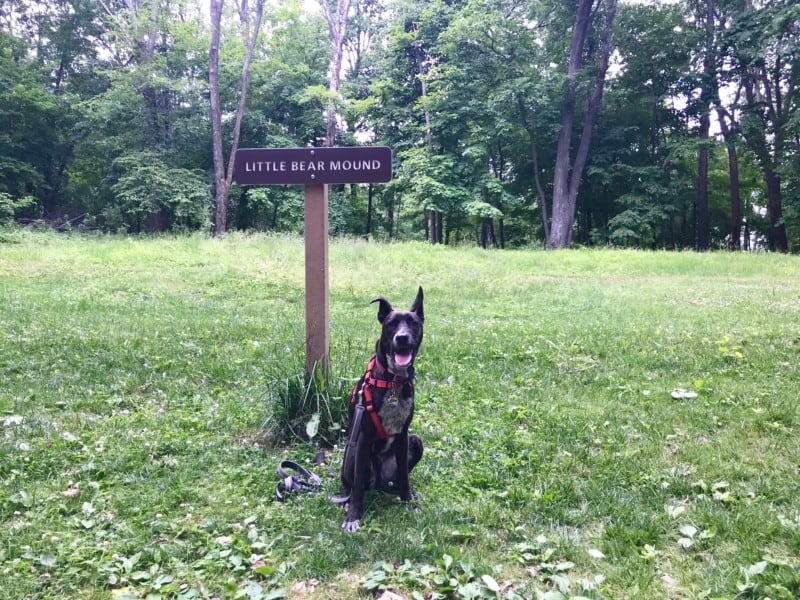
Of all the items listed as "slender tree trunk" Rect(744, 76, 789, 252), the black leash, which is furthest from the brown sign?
"slender tree trunk" Rect(744, 76, 789, 252)

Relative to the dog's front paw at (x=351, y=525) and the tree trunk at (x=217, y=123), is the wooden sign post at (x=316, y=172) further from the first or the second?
the tree trunk at (x=217, y=123)

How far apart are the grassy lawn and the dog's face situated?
3.29ft

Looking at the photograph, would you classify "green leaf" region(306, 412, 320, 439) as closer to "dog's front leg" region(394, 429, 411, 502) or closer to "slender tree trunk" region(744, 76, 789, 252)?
"dog's front leg" region(394, 429, 411, 502)

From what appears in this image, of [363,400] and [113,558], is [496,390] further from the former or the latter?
[113,558]

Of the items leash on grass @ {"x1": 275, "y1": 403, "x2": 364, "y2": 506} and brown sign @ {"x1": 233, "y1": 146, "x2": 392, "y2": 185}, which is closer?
leash on grass @ {"x1": 275, "y1": 403, "x2": 364, "y2": 506}

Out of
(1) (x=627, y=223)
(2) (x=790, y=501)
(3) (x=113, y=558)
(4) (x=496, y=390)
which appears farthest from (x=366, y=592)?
(1) (x=627, y=223)

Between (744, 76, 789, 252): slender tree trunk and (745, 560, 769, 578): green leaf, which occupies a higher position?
(744, 76, 789, 252): slender tree trunk

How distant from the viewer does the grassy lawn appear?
2740 mm

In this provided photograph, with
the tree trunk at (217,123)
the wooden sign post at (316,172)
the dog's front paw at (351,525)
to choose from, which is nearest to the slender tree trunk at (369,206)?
the tree trunk at (217,123)

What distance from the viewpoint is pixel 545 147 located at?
99.6ft

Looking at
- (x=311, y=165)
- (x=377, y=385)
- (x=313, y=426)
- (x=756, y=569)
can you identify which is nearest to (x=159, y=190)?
(x=311, y=165)

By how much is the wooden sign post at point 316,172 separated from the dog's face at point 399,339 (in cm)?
121

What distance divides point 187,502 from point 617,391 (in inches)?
165

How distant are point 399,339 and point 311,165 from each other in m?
1.86
